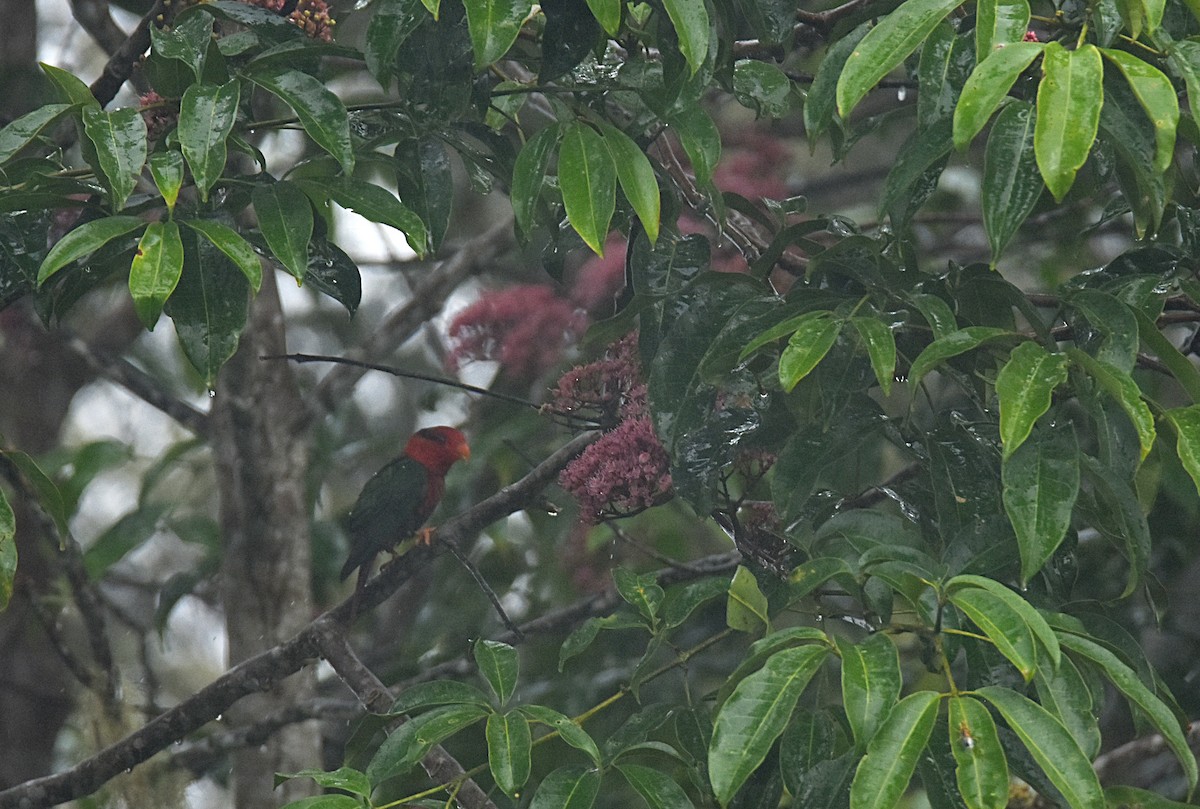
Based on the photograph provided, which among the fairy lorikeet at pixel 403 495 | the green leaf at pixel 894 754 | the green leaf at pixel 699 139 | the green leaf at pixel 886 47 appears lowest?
the fairy lorikeet at pixel 403 495

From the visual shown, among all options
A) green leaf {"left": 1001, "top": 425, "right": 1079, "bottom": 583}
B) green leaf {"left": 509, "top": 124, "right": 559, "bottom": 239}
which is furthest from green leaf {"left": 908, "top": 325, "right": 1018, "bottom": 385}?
green leaf {"left": 509, "top": 124, "right": 559, "bottom": 239}

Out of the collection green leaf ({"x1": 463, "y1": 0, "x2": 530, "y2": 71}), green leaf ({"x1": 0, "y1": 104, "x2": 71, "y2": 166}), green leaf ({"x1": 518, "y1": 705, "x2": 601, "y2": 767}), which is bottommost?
green leaf ({"x1": 518, "y1": 705, "x2": 601, "y2": 767})

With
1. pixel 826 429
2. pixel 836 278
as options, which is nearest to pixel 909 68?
pixel 836 278

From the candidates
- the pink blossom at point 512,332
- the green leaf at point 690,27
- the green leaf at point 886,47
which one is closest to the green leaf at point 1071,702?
the green leaf at point 886,47

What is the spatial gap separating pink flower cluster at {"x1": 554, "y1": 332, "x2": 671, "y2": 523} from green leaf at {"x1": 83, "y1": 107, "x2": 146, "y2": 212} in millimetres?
716

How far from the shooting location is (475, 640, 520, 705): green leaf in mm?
1339

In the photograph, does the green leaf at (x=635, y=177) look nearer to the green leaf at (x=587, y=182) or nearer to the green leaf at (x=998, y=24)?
the green leaf at (x=587, y=182)

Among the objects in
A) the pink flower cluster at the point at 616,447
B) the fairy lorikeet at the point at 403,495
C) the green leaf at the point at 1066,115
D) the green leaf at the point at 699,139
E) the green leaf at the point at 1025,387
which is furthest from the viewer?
the fairy lorikeet at the point at 403,495

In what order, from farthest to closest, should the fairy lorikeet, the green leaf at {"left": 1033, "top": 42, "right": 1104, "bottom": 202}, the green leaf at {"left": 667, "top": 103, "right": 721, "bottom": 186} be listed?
the fairy lorikeet, the green leaf at {"left": 667, "top": 103, "right": 721, "bottom": 186}, the green leaf at {"left": 1033, "top": 42, "right": 1104, "bottom": 202}

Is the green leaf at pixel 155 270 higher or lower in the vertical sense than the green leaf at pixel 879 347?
higher

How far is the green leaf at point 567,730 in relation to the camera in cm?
119

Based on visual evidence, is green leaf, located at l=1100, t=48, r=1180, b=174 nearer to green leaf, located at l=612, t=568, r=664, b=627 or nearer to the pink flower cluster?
green leaf, located at l=612, t=568, r=664, b=627

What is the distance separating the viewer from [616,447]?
169 cm

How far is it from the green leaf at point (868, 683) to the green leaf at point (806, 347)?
0.23 metres
